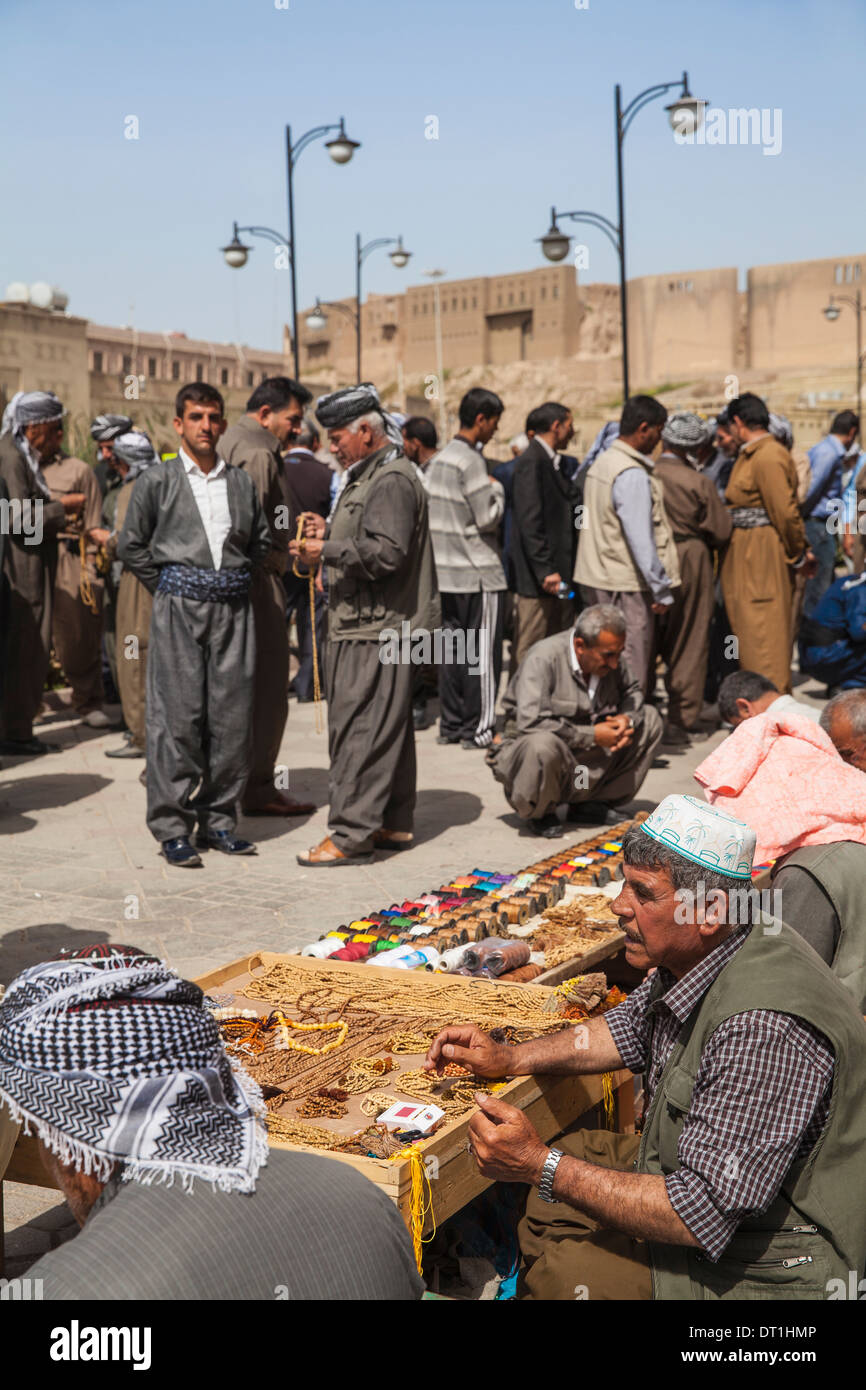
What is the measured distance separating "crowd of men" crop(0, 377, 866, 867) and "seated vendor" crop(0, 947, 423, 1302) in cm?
443

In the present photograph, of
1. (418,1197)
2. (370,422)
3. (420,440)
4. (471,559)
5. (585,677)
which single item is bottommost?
(418,1197)

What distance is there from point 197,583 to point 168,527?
28 centimetres

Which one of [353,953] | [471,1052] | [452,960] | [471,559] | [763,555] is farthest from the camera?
[763,555]

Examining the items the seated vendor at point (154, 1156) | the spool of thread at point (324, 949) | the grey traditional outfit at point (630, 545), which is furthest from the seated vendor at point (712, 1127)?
the grey traditional outfit at point (630, 545)

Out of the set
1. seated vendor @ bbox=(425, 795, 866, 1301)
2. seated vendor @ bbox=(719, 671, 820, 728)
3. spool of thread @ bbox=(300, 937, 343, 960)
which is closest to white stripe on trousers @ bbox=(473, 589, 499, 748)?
seated vendor @ bbox=(719, 671, 820, 728)

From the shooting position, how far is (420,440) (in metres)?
10.1

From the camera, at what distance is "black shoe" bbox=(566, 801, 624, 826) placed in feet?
23.3

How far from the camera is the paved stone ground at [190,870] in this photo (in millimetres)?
5324

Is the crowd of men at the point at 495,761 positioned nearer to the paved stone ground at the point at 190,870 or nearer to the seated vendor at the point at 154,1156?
the seated vendor at the point at 154,1156

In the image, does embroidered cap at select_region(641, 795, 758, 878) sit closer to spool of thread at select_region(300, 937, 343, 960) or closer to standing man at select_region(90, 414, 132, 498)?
spool of thread at select_region(300, 937, 343, 960)

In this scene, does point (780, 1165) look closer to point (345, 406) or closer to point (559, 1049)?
point (559, 1049)

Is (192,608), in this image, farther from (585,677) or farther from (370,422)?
(585,677)

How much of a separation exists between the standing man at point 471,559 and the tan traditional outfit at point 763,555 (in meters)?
1.53

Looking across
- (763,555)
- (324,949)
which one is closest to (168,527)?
(324,949)
